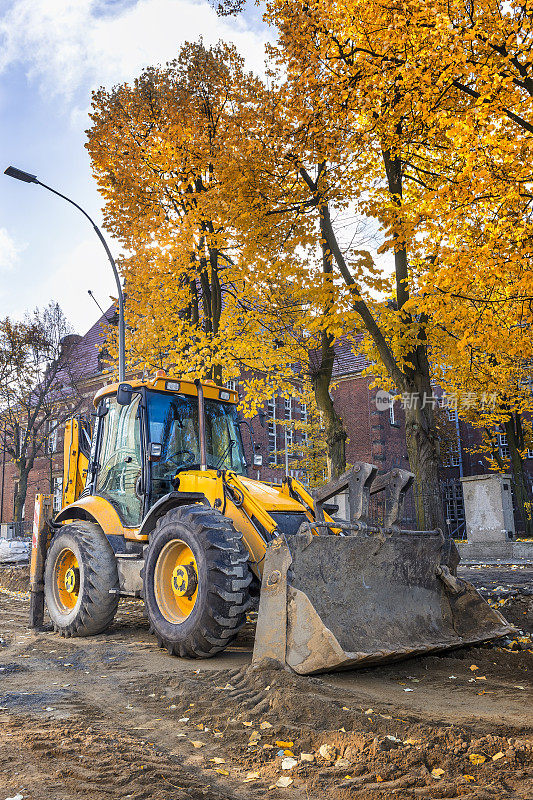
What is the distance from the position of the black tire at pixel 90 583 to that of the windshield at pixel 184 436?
1073 mm

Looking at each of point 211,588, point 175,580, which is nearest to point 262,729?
point 211,588

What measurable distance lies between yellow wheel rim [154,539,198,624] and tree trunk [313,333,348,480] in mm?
7602

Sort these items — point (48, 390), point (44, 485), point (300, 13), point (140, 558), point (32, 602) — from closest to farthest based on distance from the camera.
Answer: point (140, 558) → point (32, 602) → point (300, 13) → point (48, 390) → point (44, 485)

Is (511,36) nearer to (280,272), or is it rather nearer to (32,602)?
(280,272)

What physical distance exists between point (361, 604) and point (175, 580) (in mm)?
1912

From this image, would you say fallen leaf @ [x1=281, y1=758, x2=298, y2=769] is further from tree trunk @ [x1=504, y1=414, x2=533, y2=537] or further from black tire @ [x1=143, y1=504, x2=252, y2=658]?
tree trunk @ [x1=504, y1=414, x2=533, y2=537]

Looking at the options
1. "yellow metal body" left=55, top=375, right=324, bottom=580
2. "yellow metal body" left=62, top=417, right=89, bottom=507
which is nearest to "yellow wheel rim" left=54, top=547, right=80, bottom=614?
"yellow metal body" left=55, top=375, right=324, bottom=580

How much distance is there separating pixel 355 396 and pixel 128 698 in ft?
118

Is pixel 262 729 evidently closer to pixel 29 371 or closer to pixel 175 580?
pixel 175 580

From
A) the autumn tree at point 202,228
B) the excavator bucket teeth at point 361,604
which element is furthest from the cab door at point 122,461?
the autumn tree at point 202,228

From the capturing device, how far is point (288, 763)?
12.2 ft

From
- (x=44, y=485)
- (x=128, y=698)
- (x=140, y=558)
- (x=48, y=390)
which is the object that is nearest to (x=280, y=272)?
(x=140, y=558)

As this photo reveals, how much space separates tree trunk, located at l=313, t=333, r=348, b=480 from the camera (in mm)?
14430

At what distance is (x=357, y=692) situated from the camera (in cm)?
511
